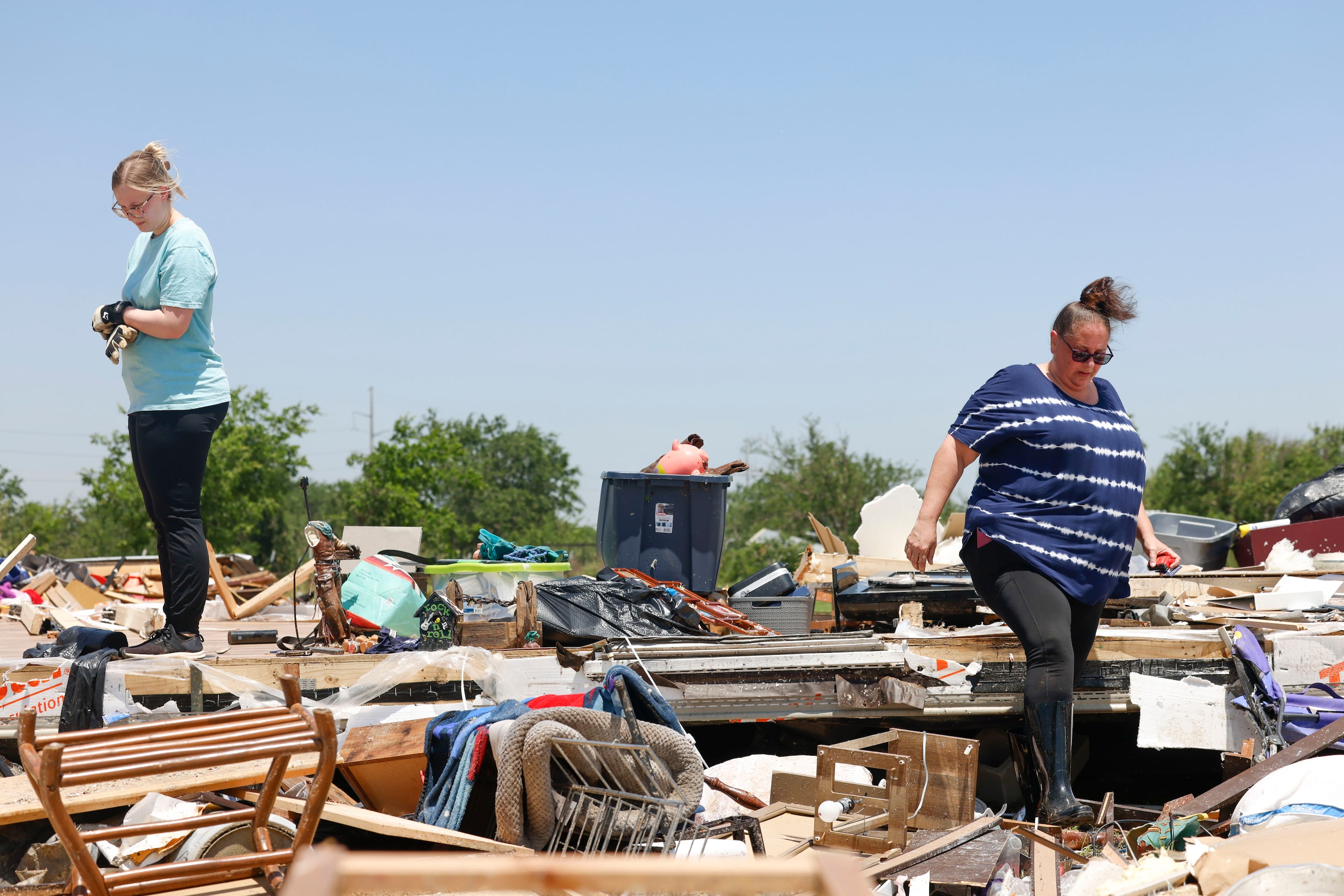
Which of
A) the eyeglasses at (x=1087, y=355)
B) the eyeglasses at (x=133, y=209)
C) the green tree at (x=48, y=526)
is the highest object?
the eyeglasses at (x=133, y=209)

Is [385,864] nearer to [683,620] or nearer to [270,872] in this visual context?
[270,872]

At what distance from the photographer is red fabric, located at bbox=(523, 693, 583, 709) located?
14.7 feet

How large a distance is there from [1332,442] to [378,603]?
31260 millimetres

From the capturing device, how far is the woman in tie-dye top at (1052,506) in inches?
162

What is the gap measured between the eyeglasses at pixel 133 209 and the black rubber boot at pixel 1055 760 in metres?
4.00

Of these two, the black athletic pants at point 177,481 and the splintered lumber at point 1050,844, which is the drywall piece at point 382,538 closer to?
the black athletic pants at point 177,481

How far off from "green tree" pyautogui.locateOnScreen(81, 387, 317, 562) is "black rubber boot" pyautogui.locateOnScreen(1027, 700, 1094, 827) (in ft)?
87.4

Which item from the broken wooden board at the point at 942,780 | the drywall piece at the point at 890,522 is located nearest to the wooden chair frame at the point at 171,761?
the broken wooden board at the point at 942,780

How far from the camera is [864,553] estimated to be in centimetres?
1108

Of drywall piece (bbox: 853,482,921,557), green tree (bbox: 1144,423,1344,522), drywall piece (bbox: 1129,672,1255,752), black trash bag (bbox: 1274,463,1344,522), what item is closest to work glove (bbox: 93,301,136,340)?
drywall piece (bbox: 1129,672,1255,752)

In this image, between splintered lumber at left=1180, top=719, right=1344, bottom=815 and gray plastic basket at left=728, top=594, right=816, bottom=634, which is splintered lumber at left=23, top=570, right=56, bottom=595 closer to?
gray plastic basket at left=728, top=594, right=816, bottom=634

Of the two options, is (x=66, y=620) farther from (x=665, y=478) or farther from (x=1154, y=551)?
(x=1154, y=551)

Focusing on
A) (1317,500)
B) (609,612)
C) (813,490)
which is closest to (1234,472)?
(813,490)

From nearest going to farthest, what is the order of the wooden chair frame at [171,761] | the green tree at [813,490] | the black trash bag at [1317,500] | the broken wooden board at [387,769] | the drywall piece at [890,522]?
the wooden chair frame at [171,761], the broken wooden board at [387,769], the black trash bag at [1317,500], the drywall piece at [890,522], the green tree at [813,490]
